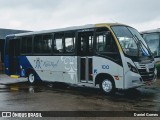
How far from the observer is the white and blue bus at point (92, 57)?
1236 centimetres

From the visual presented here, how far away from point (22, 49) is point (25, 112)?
31.3 feet

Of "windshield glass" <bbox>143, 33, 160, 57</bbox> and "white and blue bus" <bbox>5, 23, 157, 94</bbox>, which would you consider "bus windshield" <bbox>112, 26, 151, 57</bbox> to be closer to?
"white and blue bus" <bbox>5, 23, 157, 94</bbox>

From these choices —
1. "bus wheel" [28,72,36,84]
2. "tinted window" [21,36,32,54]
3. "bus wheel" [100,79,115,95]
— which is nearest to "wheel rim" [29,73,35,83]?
"bus wheel" [28,72,36,84]

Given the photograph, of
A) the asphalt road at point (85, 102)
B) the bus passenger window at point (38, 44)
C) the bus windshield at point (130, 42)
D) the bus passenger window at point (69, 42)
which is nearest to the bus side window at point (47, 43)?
the bus passenger window at point (38, 44)

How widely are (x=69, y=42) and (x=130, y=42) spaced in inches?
133

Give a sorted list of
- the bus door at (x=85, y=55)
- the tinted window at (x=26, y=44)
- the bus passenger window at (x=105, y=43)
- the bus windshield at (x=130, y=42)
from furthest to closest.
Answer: the tinted window at (x=26, y=44), the bus door at (x=85, y=55), the bus passenger window at (x=105, y=43), the bus windshield at (x=130, y=42)

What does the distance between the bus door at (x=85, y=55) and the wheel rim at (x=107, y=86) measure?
2.61 feet

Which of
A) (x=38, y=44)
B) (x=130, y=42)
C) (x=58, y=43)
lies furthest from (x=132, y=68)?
(x=38, y=44)

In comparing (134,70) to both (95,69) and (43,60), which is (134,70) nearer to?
(95,69)

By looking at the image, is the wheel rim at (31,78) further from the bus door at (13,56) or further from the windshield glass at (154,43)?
the windshield glass at (154,43)

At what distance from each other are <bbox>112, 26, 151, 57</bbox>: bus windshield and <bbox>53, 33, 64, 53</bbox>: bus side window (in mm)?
3441

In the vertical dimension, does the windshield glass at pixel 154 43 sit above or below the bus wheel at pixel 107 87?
above

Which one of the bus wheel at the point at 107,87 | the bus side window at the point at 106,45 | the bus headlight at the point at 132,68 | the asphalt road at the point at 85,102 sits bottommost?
the asphalt road at the point at 85,102

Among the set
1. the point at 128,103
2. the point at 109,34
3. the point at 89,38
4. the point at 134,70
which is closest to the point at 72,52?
the point at 89,38
